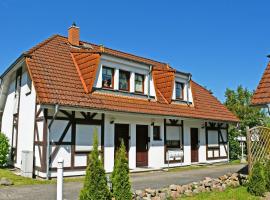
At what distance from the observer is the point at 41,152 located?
13.8 meters

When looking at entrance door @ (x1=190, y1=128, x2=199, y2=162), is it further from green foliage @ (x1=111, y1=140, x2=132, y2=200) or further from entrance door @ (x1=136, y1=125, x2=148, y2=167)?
green foliage @ (x1=111, y1=140, x2=132, y2=200)

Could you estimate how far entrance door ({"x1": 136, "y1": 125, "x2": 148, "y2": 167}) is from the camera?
695 inches

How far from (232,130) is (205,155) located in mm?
7079

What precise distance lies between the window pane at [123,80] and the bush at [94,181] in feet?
33.5

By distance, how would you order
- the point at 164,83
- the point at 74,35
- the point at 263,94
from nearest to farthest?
the point at 263,94
the point at 74,35
the point at 164,83

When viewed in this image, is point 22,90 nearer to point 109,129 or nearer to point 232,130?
point 109,129

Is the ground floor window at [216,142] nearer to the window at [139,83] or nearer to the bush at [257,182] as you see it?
the window at [139,83]

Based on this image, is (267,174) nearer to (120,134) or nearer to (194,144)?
(120,134)

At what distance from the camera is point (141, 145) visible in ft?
58.7

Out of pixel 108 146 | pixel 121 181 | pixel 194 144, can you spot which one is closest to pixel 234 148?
pixel 194 144

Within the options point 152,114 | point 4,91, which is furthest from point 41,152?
point 4,91

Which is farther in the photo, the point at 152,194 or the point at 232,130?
the point at 232,130

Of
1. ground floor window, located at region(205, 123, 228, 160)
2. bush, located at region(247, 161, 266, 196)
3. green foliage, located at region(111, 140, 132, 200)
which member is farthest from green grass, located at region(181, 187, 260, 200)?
ground floor window, located at region(205, 123, 228, 160)

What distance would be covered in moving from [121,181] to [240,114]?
91.6 ft
